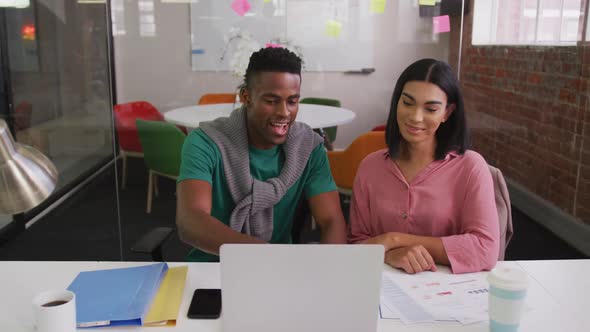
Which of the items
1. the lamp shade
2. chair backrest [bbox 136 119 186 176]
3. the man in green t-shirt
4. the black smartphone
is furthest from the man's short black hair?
chair backrest [bbox 136 119 186 176]

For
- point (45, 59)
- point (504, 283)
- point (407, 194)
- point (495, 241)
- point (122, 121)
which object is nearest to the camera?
point (504, 283)

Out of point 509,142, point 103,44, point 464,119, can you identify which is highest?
point 103,44

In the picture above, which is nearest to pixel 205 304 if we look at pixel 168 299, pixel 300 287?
pixel 168 299

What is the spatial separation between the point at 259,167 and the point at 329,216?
30 cm

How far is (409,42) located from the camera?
3969 mm

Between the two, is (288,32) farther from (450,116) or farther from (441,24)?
(450,116)

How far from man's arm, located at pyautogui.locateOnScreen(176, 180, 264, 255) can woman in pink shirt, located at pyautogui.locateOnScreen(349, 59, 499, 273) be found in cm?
40

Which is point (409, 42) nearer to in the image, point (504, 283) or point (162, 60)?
point (162, 60)

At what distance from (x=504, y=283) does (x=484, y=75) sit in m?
3.55

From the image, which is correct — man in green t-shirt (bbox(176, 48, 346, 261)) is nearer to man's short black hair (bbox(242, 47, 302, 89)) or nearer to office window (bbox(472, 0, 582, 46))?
man's short black hair (bbox(242, 47, 302, 89))

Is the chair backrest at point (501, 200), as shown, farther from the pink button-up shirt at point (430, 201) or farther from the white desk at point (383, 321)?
the white desk at point (383, 321)

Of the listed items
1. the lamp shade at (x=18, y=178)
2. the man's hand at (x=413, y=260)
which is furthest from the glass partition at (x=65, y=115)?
the lamp shade at (x=18, y=178)

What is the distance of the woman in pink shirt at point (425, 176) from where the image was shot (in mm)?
1695

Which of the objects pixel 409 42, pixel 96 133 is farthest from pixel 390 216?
pixel 96 133
